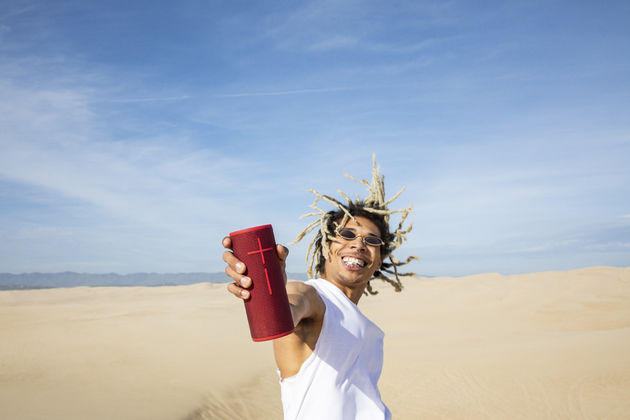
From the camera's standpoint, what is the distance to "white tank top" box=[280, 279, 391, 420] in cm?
233

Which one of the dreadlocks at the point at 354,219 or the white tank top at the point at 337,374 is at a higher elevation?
the dreadlocks at the point at 354,219

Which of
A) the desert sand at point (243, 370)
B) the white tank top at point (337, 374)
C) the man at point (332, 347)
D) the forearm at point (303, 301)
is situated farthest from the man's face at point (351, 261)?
the desert sand at point (243, 370)

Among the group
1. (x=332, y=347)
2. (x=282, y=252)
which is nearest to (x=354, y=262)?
(x=332, y=347)

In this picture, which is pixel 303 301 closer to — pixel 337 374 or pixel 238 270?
pixel 337 374

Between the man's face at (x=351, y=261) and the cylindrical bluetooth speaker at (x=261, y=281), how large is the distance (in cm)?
130

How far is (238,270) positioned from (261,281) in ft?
0.30

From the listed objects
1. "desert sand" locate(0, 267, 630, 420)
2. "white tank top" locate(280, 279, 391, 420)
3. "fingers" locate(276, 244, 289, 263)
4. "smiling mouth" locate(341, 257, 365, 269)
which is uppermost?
"fingers" locate(276, 244, 289, 263)

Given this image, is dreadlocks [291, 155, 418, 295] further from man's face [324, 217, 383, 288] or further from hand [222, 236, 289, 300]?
hand [222, 236, 289, 300]

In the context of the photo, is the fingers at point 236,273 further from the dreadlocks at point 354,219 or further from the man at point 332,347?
the dreadlocks at point 354,219

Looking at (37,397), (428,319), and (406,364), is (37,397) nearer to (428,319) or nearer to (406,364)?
(406,364)

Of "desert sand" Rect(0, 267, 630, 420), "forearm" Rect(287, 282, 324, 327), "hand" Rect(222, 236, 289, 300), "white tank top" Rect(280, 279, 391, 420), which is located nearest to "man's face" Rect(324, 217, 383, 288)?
"white tank top" Rect(280, 279, 391, 420)

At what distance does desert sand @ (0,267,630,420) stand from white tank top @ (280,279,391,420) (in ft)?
15.9

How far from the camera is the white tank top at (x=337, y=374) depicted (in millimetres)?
2328

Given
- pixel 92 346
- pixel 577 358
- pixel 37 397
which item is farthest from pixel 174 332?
pixel 577 358
